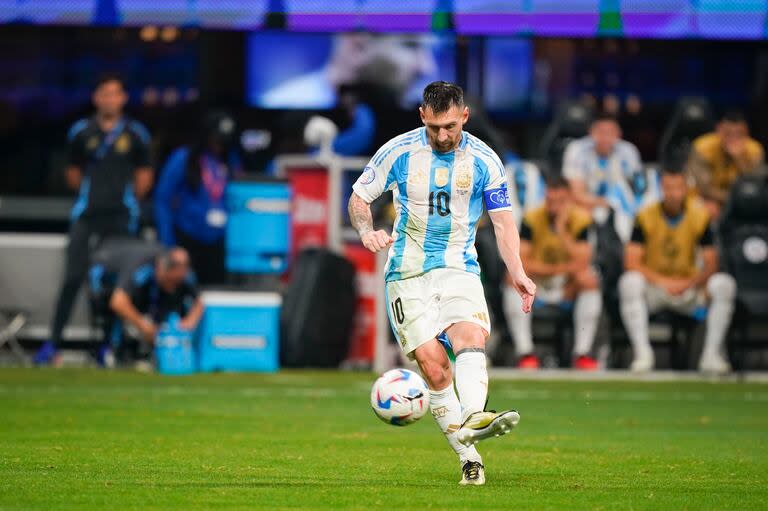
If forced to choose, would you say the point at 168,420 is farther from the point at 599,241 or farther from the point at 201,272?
the point at 201,272

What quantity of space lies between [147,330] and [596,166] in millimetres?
5029

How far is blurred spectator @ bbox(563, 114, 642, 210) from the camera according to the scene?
61.1ft

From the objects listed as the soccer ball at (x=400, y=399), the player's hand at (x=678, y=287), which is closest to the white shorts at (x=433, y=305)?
the soccer ball at (x=400, y=399)

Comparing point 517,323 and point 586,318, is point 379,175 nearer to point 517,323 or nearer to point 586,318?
point 517,323

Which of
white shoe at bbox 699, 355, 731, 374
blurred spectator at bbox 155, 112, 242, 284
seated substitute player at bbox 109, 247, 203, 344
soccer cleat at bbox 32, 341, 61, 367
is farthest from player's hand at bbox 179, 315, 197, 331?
white shoe at bbox 699, 355, 731, 374

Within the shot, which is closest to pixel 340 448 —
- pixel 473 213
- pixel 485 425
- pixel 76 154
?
pixel 473 213

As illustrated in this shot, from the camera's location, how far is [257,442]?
10984mm

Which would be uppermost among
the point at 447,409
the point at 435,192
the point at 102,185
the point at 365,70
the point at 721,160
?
the point at 365,70

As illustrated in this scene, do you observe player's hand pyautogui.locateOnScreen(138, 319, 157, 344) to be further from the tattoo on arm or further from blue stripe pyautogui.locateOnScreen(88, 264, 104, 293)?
the tattoo on arm

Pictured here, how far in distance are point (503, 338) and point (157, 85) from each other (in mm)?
6030

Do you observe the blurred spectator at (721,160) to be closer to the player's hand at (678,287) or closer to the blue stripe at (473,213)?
the player's hand at (678,287)

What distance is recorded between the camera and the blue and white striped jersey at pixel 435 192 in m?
9.05

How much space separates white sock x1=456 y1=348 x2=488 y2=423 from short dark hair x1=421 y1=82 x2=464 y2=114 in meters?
1.20

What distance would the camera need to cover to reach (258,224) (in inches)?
738
